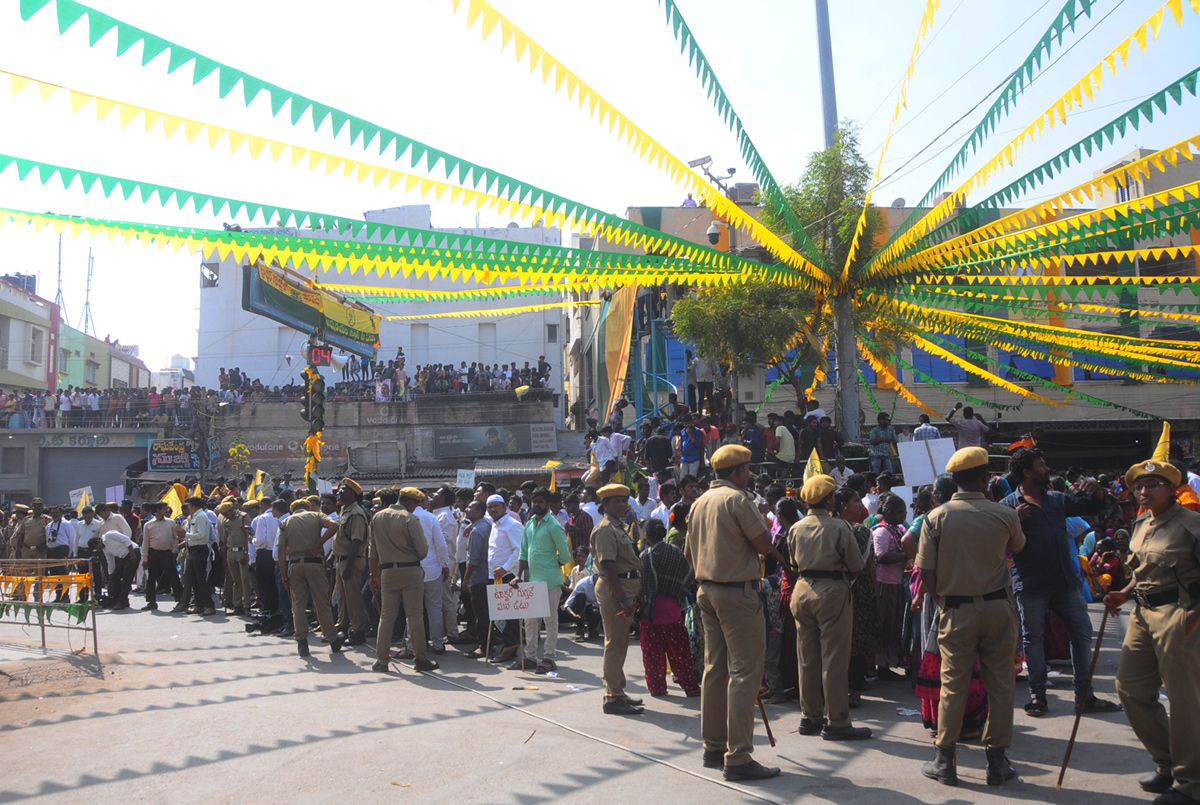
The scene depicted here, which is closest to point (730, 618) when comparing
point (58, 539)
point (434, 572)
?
point (434, 572)

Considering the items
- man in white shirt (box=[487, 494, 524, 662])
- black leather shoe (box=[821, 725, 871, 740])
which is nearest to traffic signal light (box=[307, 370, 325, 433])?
man in white shirt (box=[487, 494, 524, 662])

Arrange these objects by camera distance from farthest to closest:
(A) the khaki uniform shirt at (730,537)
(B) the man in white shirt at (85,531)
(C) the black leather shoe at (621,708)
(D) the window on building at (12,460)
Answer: (D) the window on building at (12,460)
(B) the man in white shirt at (85,531)
(C) the black leather shoe at (621,708)
(A) the khaki uniform shirt at (730,537)

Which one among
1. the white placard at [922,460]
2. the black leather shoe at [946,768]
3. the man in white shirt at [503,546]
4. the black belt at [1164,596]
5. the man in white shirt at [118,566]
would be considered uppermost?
the white placard at [922,460]

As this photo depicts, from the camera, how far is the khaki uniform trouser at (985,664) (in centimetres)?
475

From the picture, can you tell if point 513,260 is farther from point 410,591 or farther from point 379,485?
point 379,485

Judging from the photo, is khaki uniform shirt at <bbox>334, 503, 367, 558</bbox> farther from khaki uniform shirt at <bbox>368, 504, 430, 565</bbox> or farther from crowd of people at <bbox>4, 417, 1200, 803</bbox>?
khaki uniform shirt at <bbox>368, 504, 430, 565</bbox>

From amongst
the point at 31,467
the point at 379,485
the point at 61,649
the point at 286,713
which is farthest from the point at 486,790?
the point at 31,467

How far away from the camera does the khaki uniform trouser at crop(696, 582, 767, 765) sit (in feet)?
16.5

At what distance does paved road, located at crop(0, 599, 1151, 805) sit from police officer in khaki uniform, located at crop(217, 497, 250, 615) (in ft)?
14.8

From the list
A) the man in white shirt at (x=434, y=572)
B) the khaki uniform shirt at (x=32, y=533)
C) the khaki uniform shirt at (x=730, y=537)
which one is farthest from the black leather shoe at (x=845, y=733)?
the khaki uniform shirt at (x=32, y=533)

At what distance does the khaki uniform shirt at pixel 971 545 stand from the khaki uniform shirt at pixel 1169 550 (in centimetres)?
62

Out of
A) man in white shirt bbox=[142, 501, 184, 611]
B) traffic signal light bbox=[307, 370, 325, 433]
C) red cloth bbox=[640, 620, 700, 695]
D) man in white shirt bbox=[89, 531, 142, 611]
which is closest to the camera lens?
red cloth bbox=[640, 620, 700, 695]

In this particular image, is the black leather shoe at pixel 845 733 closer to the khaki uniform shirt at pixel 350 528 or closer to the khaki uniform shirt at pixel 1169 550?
the khaki uniform shirt at pixel 1169 550

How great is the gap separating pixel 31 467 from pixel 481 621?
31.0 m
